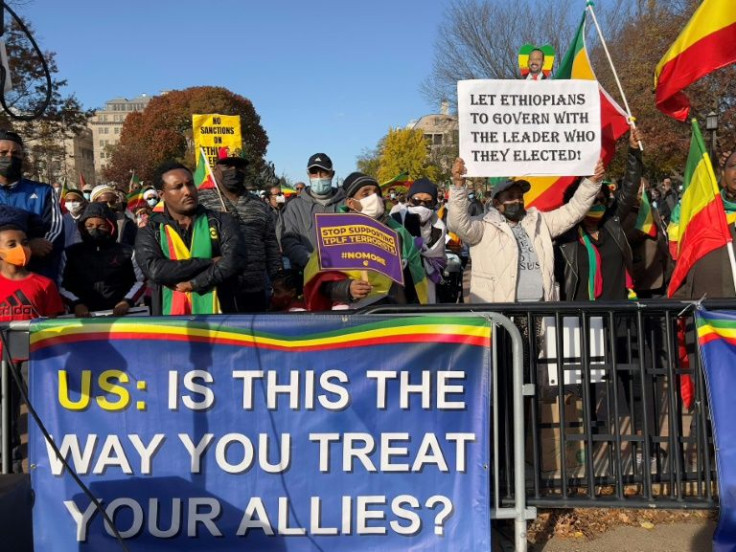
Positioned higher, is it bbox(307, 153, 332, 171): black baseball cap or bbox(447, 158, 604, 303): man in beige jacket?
bbox(307, 153, 332, 171): black baseball cap

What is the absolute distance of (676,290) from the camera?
17.6ft

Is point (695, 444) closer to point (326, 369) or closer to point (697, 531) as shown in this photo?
point (697, 531)

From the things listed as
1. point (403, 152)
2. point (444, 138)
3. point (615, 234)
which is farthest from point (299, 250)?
point (403, 152)

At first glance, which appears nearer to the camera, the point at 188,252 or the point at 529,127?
the point at 188,252

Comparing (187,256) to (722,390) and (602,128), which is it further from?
(602,128)

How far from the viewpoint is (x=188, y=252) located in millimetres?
4746

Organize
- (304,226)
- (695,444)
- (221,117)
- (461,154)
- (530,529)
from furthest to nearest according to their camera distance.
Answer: (221,117), (304,226), (461,154), (530,529), (695,444)

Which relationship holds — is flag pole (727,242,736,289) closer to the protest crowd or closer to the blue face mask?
the protest crowd

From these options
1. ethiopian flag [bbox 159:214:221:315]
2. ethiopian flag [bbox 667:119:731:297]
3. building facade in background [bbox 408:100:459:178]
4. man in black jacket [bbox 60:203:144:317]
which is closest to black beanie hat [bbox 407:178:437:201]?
man in black jacket [bbox 60:203:144:317]

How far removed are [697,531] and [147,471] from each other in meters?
3.01

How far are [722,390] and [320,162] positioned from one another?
396 centimetres

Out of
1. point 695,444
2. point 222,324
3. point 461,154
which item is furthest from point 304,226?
A: point 695,444

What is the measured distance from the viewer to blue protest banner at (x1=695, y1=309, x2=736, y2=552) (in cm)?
378

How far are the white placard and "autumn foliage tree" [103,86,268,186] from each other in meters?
60.4
